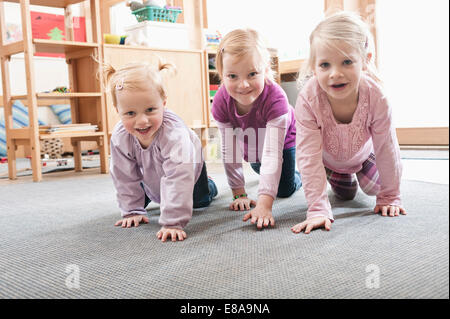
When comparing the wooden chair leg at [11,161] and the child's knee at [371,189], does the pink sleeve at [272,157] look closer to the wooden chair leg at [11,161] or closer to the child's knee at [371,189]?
the child's knee at [371,189]

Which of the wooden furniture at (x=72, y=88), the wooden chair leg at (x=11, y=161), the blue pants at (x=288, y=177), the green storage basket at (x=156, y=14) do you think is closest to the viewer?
the blue pants at (x=288, y=177)

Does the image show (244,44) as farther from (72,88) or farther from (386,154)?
(72,88)

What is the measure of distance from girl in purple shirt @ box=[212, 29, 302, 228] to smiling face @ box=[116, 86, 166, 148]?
0.70 feet

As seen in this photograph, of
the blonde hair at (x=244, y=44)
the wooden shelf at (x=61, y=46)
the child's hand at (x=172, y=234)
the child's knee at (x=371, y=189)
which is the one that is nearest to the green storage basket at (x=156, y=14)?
the wooden shelf at (x=61, y=46)

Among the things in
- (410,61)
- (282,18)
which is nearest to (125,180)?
(410,61)

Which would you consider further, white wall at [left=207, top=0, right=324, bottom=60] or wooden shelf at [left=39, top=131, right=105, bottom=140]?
white wall at [left=207, top=0, right=324, bottom=60]

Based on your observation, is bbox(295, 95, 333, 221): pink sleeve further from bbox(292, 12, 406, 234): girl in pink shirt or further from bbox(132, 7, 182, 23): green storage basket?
bbox(132, 7, 182, 23): green storage basket

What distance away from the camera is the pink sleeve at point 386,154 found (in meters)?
1.04

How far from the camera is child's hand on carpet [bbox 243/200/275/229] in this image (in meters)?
0.99

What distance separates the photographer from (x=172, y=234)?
932 mm

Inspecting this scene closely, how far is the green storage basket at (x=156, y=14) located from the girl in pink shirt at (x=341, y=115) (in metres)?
1.61

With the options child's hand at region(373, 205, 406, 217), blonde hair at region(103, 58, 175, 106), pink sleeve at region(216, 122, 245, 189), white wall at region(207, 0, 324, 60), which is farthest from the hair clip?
white wall at region(207, 0, 324, 60)

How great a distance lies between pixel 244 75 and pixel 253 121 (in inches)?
7.0

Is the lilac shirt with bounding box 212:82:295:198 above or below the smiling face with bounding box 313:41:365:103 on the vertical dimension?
below
